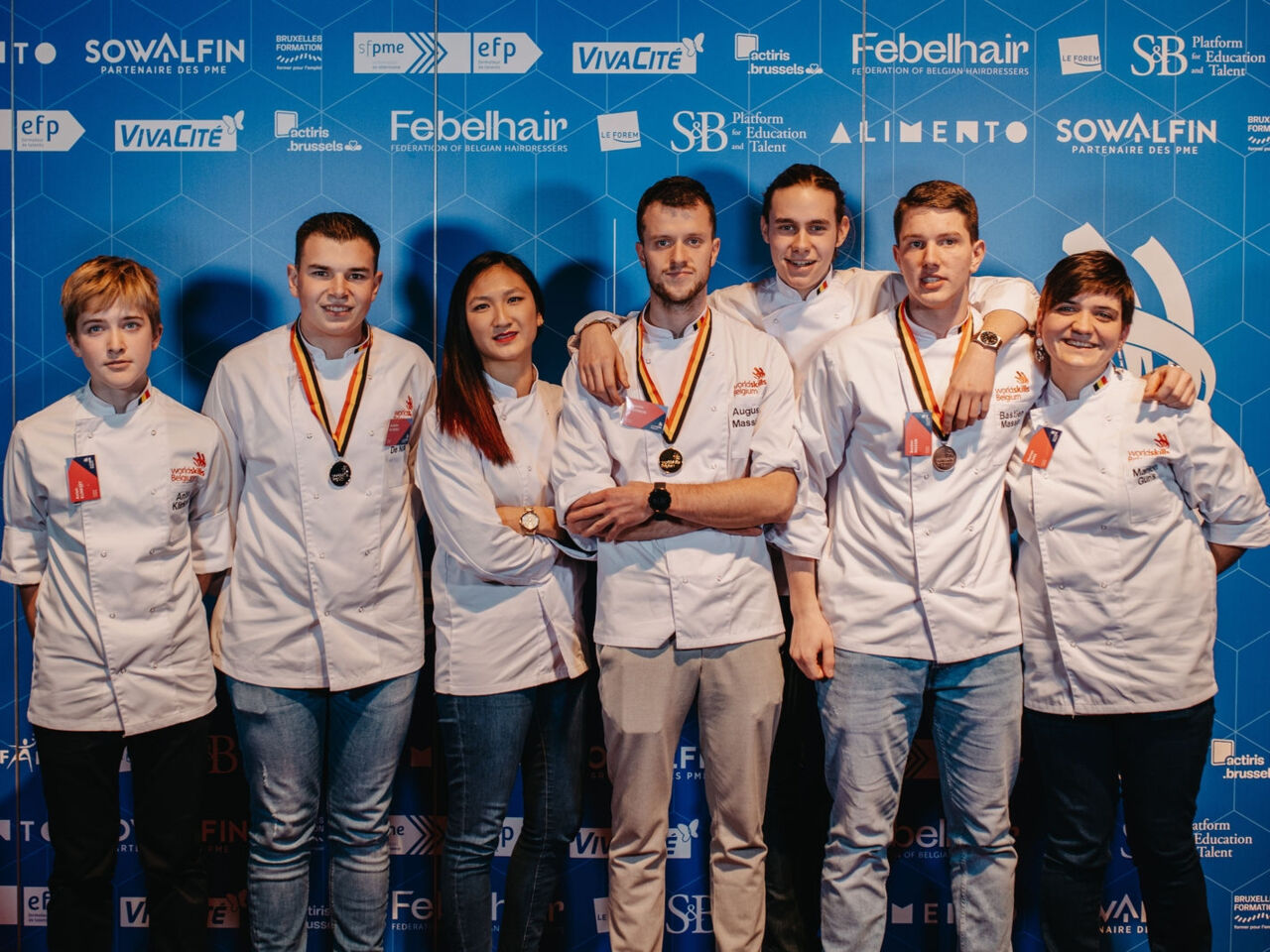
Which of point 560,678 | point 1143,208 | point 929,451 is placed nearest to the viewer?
point 929,451

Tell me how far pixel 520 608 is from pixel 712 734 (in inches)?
22.5

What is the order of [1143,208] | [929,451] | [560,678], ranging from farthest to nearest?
[1143,208] → [560,678] → [929,451]

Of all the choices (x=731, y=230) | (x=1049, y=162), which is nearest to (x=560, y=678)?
(x=731, y=230)

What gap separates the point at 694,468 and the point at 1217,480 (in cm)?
129

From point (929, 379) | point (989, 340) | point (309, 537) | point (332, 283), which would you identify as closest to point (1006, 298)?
point (989, 340)

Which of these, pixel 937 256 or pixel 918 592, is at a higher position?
pixel 937 256

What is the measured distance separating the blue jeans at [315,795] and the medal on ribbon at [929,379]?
1477 millimetres

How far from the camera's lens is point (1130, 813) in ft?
7.86

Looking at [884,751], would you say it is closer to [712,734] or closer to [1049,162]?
[712,734]

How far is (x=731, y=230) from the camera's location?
2980 millimetres

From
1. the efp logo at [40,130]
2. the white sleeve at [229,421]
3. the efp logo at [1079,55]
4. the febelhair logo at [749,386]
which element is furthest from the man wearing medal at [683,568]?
the efp logo at [40,130]

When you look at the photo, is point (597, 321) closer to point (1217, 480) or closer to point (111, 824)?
point (1217, 480)

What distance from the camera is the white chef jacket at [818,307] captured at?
2.62 meters

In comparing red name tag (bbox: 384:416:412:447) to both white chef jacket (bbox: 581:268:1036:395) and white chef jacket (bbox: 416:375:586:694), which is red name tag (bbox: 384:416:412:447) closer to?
white chef jacket (bbox: 416:375:586:694)
